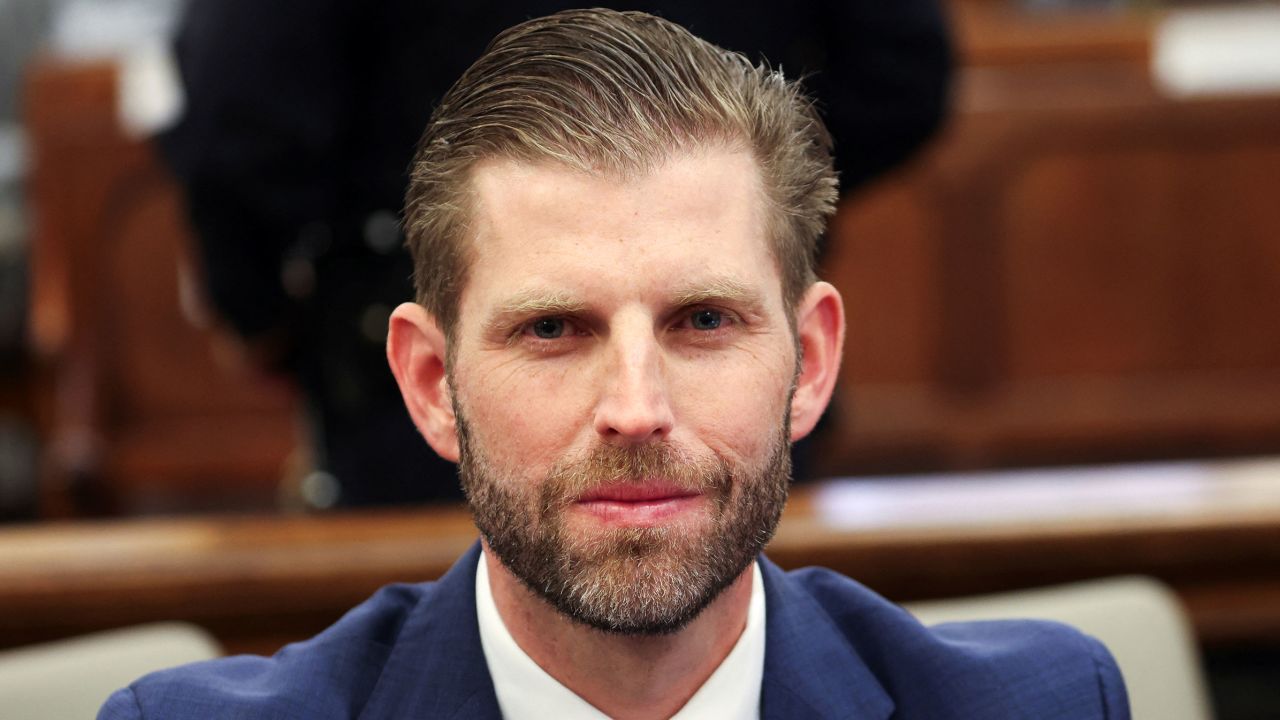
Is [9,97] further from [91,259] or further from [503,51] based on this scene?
[503,51]

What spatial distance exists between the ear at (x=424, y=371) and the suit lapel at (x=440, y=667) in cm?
13

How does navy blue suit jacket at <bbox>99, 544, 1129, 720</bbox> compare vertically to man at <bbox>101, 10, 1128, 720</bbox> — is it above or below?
below

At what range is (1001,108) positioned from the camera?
14.4ft

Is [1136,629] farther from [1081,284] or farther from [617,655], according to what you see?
[1081,284]

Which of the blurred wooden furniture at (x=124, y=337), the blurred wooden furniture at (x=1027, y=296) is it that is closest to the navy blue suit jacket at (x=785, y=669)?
the blurred wooden furniture at (x=1027, y=296)

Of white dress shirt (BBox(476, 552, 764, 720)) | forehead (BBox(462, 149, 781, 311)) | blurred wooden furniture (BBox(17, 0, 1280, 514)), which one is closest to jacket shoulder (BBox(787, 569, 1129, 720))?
white dress shirt (BBox(476, 552, 764, 720))

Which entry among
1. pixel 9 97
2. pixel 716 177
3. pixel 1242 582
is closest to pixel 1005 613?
pixel 1242 582

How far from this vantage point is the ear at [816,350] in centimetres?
115

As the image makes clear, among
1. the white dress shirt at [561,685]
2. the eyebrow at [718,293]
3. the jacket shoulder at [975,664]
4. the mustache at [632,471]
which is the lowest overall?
the jacket shoulder at [975,664]

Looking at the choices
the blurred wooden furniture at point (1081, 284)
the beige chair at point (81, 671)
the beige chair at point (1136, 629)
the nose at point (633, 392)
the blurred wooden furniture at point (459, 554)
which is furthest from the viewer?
the blurred wooden furniture at point (1081, 284)

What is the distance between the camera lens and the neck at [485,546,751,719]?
1122 millimetres

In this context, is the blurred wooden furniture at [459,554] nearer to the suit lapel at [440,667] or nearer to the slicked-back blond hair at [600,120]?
the suit lapel at [440,667]

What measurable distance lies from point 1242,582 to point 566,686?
114cm

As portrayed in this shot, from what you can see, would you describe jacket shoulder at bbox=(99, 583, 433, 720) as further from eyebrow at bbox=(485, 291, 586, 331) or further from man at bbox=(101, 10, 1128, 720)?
eyebrow at bbox=(485, 291, 586, 331)
